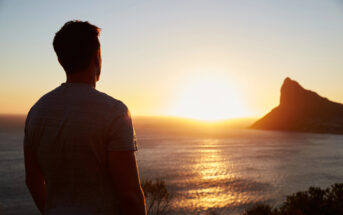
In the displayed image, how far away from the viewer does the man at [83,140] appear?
1.37 m

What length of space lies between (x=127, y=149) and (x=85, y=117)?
0.27 m

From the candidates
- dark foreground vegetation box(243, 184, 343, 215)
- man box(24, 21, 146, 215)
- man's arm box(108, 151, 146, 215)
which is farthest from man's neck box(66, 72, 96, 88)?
dark foreground vegetation box(243, 184, 343, 215)

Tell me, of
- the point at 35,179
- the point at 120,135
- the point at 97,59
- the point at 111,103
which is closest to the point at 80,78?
the point at 97,59

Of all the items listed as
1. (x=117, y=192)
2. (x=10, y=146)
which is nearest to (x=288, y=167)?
(x=117, y=192)

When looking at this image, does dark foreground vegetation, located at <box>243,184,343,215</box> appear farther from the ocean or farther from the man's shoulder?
the ocean

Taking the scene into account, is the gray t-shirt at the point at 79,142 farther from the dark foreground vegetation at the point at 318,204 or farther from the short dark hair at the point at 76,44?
the dark foreground vegetation at the point at 318,204

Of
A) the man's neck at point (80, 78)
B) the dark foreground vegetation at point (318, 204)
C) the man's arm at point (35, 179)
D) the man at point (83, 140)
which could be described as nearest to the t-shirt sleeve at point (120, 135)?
the man at point (83, 140)

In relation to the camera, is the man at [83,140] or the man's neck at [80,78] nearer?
the man at [83,140]

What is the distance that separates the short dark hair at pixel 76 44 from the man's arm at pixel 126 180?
56 centimetres

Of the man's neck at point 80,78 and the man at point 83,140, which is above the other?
the man's neck at point 80,78

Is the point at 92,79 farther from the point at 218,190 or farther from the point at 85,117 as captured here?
the point at 218,190

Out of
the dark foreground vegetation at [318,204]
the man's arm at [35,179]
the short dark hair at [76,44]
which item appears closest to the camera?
the short dark hair at [76,44]

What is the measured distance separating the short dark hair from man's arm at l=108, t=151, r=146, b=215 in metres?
0.56

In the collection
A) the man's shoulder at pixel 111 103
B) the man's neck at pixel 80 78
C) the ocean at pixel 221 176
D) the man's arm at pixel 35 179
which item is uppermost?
the man's neck at pixel 80 78
